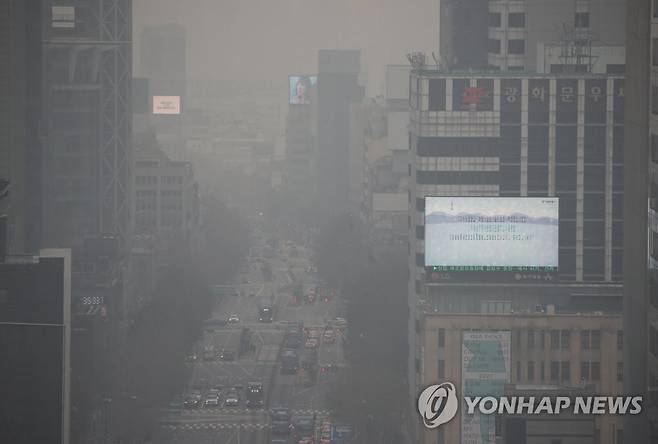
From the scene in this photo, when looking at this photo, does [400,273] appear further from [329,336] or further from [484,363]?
[484,363]

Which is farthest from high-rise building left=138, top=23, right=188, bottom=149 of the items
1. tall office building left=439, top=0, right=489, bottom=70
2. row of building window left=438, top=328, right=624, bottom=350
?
row of building window left=438, top=328, right=624, bottom=350

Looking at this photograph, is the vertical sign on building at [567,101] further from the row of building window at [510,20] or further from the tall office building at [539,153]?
the row of building window at [510,20]

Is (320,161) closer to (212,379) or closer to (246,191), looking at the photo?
(246,191)

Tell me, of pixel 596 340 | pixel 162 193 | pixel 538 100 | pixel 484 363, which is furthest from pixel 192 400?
pixel 162 193

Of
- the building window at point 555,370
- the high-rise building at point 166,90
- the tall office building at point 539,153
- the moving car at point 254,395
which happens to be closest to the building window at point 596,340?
the building window at point 555,370

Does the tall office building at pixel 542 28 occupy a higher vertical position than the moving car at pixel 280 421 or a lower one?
higher

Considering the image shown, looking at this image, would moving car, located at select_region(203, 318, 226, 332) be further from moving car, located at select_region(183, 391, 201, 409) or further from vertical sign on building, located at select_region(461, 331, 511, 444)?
vertical sign on building, located at select_region(461, 331, 511, 444)
